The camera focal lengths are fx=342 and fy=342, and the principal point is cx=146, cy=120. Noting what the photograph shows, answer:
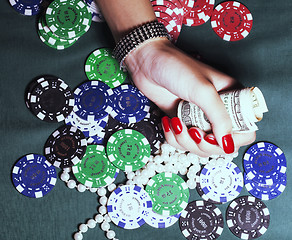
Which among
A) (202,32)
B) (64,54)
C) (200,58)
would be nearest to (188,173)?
(200,58)

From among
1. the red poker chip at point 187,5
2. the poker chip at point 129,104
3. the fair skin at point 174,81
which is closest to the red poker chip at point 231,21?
the red poker chip at point 187,5

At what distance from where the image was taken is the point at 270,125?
5.25 ft

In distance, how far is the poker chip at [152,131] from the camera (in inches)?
61.9

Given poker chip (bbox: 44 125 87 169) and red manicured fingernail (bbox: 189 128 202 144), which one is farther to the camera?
poker chip (bbox: 44 125 87 169)

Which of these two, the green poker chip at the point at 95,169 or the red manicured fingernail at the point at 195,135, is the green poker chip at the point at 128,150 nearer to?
the green poker chip at the point at 95,169

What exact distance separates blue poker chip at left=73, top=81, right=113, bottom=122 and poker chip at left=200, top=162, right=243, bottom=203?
0.53 meters

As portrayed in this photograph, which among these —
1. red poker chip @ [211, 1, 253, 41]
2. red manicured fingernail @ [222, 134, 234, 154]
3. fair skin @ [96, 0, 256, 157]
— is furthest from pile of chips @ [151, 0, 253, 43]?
red manicured fingernail @ [222, 134, 234, 154]

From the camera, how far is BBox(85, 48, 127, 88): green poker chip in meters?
1.60

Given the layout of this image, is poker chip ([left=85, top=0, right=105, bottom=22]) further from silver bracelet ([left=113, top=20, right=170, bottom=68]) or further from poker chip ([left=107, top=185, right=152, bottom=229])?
poker chip ([left=107, top=185, right=152, bottom=229])

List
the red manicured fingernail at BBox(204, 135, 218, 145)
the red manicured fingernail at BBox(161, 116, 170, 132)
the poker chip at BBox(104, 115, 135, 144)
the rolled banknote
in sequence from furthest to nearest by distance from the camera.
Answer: the poker chip at BBox(104, 115, 135, 144), the red manicured fingernail at BBox(161, 116, 170, 132), the red manicured fingernail at BBox(204, 135, 218, 145), the rolled banknote

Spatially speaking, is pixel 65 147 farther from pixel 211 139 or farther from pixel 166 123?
pixel 211 139

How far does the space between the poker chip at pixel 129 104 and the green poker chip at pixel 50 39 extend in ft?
1.05

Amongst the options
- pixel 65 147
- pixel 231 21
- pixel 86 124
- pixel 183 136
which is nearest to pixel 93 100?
pixel 86 124

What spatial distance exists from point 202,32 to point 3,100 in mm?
989
